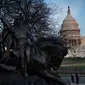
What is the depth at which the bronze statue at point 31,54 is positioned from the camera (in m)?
14.0

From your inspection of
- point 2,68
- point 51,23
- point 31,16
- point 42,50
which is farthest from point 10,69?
point 51,23

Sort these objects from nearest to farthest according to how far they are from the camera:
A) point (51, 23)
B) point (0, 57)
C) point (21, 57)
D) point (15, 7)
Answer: point (21, 57)
point (0, 57)
point (15, 7)
point (51, 23)

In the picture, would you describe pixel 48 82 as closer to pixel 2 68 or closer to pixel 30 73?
pixel 30 73

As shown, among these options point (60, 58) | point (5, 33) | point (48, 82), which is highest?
point (5, 33)

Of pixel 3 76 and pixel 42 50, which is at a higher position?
pixel 42 50

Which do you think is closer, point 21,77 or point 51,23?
point 21,77

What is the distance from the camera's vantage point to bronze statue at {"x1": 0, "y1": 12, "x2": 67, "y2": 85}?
14.0 meters

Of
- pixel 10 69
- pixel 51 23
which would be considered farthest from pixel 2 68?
pixel 51 23

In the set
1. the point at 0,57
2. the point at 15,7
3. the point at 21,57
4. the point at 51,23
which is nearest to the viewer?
the point at 21,57

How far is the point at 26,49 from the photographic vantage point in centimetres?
1402

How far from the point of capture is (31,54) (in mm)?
14031

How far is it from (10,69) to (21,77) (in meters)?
0.57

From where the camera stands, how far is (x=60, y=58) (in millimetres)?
14586

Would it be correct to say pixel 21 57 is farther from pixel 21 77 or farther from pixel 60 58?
pixel 60 58
